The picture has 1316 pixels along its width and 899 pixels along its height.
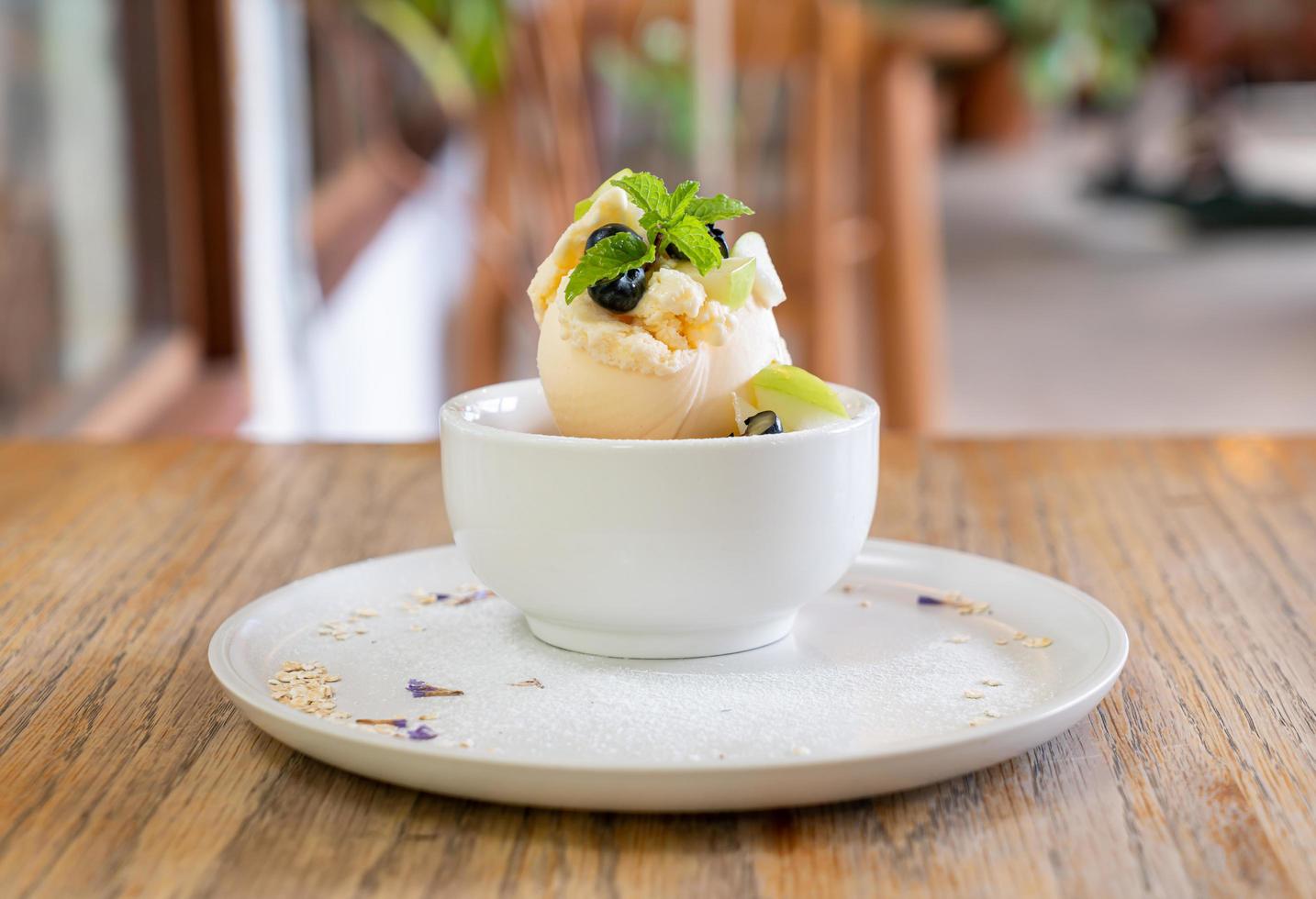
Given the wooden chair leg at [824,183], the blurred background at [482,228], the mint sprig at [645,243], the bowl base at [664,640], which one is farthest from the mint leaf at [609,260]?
the wooden chair leg at [824,183]

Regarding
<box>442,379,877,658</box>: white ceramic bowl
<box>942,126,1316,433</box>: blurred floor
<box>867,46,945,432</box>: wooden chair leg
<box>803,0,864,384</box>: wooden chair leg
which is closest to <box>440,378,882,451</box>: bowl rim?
<box>442,379,877,658</box>: white ceramic bowl

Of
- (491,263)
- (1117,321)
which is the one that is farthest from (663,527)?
(1117,321)

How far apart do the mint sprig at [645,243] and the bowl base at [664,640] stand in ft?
0.34

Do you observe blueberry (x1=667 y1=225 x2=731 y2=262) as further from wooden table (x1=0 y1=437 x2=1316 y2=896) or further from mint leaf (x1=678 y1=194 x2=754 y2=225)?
wooden table (x1=0 y1=437 x2=1316 y2=896)

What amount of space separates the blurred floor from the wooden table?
2.16 metres

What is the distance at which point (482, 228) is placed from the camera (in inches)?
86.1

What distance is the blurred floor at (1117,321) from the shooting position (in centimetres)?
294

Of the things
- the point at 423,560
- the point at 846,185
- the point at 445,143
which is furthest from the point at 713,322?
the point at 445,143

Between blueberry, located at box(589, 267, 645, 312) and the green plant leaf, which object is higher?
the green plant leaf

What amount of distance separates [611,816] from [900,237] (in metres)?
1.94

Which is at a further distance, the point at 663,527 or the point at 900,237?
the point at 900,237

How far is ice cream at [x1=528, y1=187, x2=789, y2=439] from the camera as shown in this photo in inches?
17.8

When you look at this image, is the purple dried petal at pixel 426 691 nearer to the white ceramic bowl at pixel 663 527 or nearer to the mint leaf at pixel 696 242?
the white ceramic bowl at pixel 663 527

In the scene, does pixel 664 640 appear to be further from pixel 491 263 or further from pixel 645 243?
pixel 491 263
